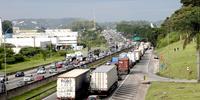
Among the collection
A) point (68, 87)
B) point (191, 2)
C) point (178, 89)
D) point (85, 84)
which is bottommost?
point (178, 89)

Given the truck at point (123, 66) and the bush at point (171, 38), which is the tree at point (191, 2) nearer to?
the bush at point (171, 38)

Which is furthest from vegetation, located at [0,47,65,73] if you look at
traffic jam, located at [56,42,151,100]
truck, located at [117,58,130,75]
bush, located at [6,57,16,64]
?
traffic jam, located at [56,42,151,100]

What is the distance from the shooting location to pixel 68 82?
44781mm

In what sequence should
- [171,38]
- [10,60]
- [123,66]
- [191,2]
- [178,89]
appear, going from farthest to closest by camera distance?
[171,38], [191,2], [10,60], [123,66], [178,89]

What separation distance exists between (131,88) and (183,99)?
53.6 feet

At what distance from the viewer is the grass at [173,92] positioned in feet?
152

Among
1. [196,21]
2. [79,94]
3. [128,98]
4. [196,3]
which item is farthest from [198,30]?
[196,3]

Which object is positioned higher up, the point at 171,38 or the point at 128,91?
the point at 171,38

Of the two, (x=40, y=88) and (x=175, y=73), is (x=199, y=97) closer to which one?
(x=40, y=88)

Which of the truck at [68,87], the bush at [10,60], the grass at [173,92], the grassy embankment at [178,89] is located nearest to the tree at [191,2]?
the bush at [10,60]

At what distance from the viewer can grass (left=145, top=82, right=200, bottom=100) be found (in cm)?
4625

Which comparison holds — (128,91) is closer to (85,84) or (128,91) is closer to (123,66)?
(85,84)

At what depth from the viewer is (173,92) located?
168ft

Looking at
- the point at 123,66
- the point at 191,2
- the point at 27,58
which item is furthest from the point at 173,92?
the point at 27,58
